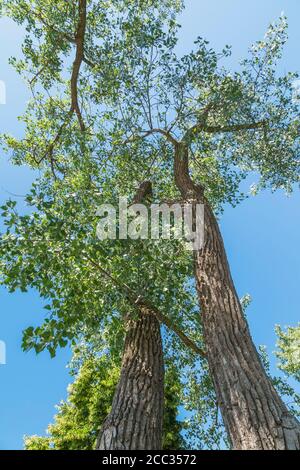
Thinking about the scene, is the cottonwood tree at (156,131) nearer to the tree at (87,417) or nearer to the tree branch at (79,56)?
the tree branch at (79,56)

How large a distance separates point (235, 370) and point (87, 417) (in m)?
10.5

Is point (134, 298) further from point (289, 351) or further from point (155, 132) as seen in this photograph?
point (289, 351)

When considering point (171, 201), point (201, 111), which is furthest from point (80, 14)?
point (171, 201)

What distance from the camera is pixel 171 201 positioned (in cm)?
721

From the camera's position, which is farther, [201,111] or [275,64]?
[275,64]

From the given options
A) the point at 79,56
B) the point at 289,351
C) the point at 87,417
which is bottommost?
the point at 87,417

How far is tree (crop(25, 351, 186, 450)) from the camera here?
39.7 feet

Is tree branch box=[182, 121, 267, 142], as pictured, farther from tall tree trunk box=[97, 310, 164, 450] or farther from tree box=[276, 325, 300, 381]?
tree box=[276, 325, 300, 381]

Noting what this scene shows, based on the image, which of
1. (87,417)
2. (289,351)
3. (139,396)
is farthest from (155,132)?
(289,351)

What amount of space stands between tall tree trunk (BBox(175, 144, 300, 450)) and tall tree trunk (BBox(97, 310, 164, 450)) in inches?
37.4

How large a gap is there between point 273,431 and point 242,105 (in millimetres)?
6888

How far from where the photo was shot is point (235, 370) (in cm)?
402

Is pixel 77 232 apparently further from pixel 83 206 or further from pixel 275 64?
pixel 275 64

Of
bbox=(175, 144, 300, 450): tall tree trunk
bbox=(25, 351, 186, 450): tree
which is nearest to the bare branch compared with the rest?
bbox=(175, 144, 300, 450): tall tree trunk
